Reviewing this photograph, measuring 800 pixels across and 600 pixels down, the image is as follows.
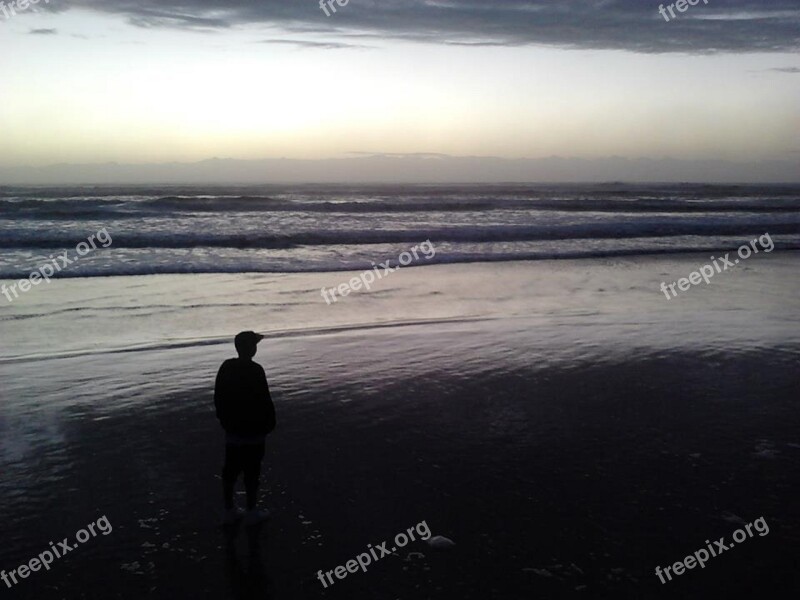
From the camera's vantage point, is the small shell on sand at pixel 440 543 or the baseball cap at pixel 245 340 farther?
the baseball cap at pixel 245 340

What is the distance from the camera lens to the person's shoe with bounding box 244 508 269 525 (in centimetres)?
516

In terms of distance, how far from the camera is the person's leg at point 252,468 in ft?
16.9

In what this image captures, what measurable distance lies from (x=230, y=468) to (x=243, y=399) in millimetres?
547

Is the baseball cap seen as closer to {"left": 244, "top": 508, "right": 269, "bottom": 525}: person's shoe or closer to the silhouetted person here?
the silhouetted person

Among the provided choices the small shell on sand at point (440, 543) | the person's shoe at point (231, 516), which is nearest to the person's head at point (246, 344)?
the person's shoe at point (231, 516)

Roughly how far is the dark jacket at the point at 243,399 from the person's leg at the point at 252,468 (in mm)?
134

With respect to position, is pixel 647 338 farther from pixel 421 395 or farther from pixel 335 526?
pixel 335 526

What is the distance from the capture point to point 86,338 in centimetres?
1076

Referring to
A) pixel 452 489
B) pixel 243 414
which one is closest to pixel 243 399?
pixel 243 414

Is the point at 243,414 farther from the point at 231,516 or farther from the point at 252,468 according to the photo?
the point at 231,516

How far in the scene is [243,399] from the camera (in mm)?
5039

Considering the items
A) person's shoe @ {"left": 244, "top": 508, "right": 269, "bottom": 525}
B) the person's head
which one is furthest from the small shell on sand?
the person's head

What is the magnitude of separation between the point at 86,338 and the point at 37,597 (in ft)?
22.9

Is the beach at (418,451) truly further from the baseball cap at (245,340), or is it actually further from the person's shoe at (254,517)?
the baseball cap at (245,340)
